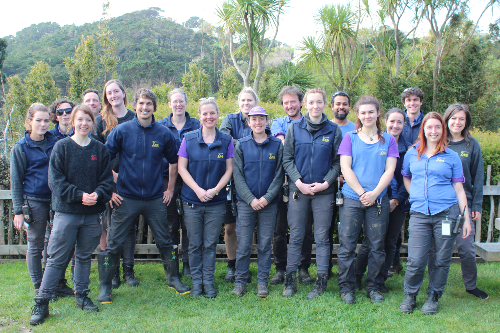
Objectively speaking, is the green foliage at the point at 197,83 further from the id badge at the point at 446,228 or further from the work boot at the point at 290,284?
the id badge at the point at 446,228

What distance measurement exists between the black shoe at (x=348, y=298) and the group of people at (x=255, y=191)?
2cm

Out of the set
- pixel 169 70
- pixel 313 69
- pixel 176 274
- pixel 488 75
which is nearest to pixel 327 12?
pixel 313 69

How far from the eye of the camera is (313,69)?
55.4 ft

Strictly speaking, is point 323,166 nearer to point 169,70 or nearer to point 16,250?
point 16,250

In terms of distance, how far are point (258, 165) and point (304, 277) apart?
152 centimetres

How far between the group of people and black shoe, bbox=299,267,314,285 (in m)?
0.37

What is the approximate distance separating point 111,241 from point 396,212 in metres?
3.20

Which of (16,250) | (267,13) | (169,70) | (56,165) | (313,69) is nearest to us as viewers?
(56,165)

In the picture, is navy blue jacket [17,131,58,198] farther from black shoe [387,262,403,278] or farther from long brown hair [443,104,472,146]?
long brown hair [443,104,472,146]

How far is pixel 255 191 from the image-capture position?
4.12 m

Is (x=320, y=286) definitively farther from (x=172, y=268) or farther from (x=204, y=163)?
(x=204, y=163)

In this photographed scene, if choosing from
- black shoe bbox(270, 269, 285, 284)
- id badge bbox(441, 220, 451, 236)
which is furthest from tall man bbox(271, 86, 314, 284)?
id badge bbox(441, 220, 451, 236)

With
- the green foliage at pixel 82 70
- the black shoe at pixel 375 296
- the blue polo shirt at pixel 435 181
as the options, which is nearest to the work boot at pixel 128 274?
the black shoe at pixel 375 296

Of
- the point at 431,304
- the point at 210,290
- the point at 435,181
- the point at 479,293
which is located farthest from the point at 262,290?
the point at 479,293
